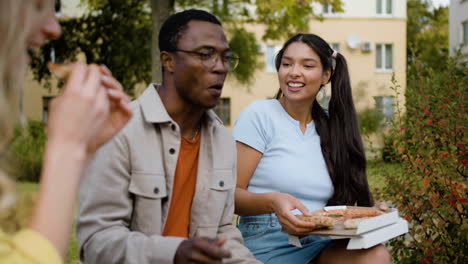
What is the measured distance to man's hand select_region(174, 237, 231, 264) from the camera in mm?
1869

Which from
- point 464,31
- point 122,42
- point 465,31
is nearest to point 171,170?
point 122,42

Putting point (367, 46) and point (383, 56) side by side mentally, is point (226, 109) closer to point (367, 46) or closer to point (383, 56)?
point (367, 46)

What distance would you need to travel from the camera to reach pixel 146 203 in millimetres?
2303

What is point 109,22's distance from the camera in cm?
1802

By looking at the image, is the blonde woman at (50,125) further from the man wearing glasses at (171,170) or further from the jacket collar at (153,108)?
the jacket collar at (153,108)

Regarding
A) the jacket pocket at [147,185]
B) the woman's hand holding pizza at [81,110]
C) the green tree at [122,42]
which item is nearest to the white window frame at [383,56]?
the green tree at [122,42]

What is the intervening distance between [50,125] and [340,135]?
7.74 feet

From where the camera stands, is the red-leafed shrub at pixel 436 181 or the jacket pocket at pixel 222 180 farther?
the red-leafed shrub at pixel 436 181

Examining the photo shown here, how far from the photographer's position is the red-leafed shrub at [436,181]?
3893 millimetres

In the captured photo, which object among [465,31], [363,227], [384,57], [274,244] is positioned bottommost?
[274,244]

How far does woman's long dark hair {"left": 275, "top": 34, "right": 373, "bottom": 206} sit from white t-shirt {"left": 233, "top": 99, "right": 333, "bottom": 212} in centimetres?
7

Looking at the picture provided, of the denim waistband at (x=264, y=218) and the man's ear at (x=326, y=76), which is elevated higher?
the man's ear at (x=326, y=76)

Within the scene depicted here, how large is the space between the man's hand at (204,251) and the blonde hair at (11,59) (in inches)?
31.2

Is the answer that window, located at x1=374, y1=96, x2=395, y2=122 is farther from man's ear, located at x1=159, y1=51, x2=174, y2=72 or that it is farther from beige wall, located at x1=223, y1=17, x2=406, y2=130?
beige wall, located at x1=223, y1=17, x2=406, y2=130
